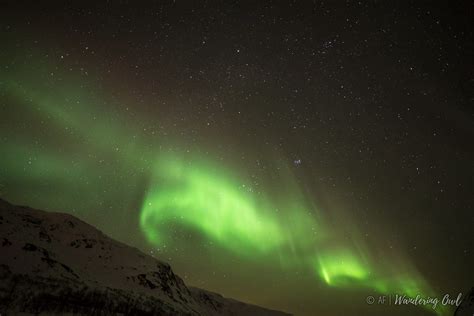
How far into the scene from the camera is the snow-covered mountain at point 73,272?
66.2m

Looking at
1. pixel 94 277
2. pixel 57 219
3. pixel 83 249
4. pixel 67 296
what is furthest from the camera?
pixel 57 219

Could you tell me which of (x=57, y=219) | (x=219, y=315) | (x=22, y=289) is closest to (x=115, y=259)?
(x=57, y=219)

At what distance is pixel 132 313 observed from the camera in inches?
3319

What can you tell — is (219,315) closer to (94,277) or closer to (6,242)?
(94,277)

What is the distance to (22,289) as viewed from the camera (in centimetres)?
6456

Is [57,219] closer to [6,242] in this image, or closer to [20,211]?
[20,211]

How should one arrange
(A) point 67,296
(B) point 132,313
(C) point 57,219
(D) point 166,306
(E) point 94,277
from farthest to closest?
(C) point 57,219 → (D) point 166,306 → (E) point 94,277 → (B) point 132,313 → (A) point 67,296

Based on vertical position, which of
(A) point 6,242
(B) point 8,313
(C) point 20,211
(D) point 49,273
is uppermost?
(C) point 20,211

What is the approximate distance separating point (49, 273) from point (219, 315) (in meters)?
136

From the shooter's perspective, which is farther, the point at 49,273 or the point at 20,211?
the point at 20,211

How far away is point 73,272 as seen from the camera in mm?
84375

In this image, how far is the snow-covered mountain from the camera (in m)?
66.2

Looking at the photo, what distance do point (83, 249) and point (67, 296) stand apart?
50.2 m

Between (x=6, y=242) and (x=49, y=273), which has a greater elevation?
(x=6, y=242)
